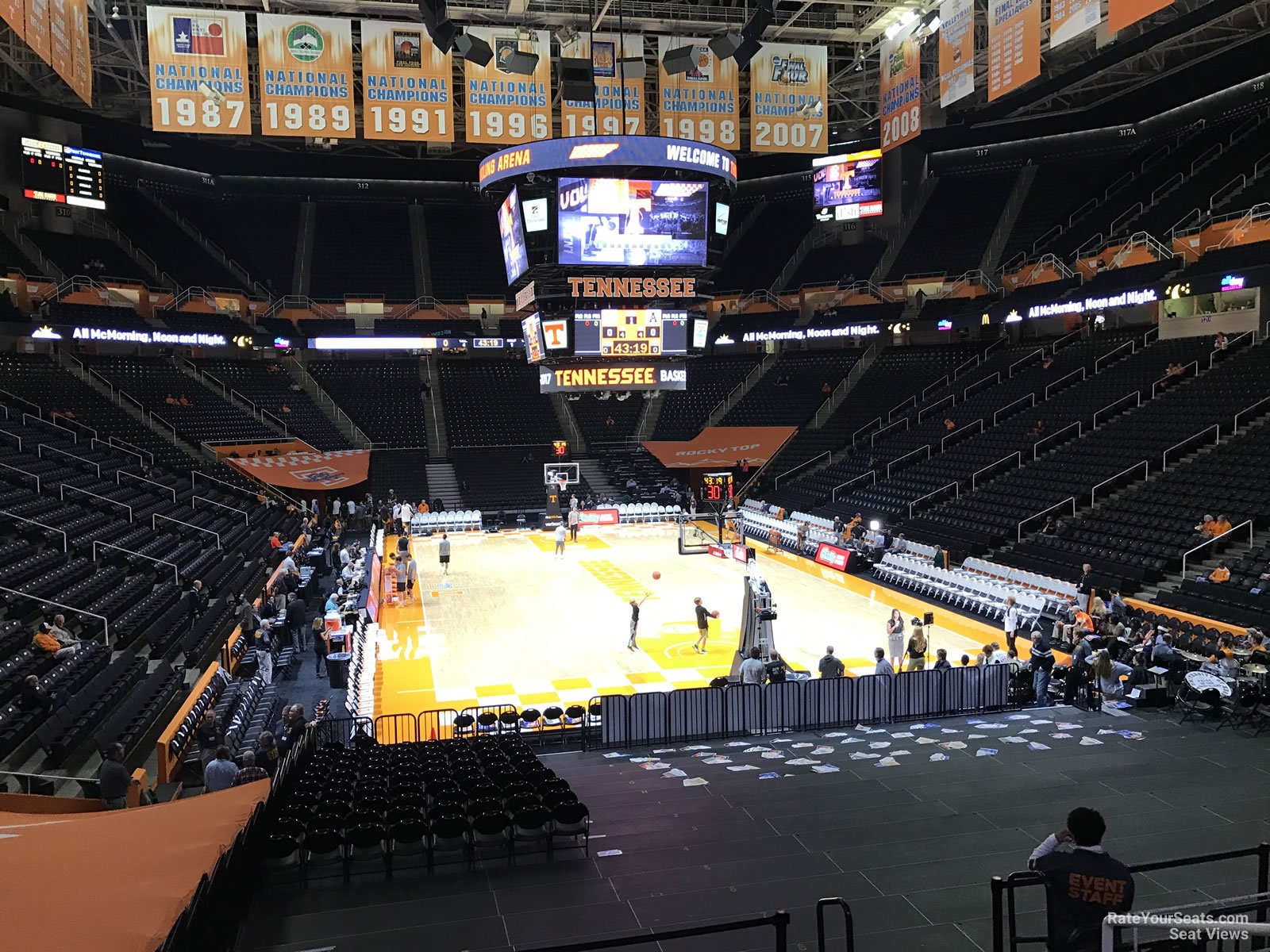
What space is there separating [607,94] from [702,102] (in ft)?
10.1

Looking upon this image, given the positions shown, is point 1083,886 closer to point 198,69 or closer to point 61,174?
point 198,69

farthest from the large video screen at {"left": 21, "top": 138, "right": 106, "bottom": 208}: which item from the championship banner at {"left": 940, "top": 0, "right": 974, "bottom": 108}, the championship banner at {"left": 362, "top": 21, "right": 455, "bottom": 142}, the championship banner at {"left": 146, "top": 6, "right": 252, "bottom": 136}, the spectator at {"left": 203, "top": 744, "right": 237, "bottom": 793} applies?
the spectator at {"left": 203, "top": 744, "right": 237, "bottom": 793}

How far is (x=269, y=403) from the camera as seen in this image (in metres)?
41.1

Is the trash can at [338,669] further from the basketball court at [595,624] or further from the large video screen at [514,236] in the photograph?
the large video screen at [514,236]

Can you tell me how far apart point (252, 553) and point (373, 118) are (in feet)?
37.1

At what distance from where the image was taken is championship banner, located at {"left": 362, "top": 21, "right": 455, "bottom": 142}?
71.5 feet

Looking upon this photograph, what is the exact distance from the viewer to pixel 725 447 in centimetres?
4266

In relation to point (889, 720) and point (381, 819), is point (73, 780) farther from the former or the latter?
point (889, 720)

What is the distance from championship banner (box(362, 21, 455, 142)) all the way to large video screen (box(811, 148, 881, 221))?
67.0 feet

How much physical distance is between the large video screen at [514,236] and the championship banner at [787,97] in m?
6.50

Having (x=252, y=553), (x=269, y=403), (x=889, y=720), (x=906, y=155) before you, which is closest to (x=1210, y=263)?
(x=889, y=720)

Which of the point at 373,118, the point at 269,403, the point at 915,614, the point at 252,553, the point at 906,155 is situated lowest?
the point at 915,614

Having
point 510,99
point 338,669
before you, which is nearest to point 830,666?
point 338,669

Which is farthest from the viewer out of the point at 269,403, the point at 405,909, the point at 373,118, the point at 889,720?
the point at 269,403
